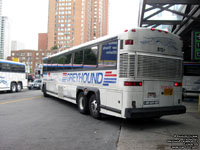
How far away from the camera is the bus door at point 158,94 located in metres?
6.57

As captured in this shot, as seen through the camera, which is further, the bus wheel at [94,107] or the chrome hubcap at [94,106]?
the chrome hubcap at [94,106]

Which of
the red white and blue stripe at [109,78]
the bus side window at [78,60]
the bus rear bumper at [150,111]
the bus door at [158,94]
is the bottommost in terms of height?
the bus rear bumper at [150,111]

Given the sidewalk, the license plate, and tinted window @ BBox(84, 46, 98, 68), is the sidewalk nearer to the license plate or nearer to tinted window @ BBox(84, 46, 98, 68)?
the license plate

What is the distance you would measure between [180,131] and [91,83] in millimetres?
3758

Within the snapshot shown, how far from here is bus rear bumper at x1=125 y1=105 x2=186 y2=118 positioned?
6.14 m

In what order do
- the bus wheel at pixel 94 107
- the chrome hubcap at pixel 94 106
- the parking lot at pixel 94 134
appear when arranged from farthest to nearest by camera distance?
the chrome hubcap at pixel 94 106 < the bus wheel at pixel 94 107 < the parking lot at pixel 94 134

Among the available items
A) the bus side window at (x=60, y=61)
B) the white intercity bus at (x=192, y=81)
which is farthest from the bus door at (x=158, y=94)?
the white intercity bus at (x=192, y=81)

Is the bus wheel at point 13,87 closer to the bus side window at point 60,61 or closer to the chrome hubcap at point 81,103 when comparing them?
the bus side window at point 60,61

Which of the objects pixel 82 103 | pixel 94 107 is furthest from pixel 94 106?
pixel 82 103

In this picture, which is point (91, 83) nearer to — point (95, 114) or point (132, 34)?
point (95, 114)

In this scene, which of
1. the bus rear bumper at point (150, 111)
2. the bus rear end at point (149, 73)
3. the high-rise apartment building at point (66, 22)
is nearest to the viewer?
the bus rear bumper at point (150, 111)

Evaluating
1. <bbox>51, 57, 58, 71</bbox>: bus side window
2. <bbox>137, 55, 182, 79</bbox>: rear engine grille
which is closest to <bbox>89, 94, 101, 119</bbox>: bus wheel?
<bbox>137, 55, 182, 79</bbox>: rear engine grille

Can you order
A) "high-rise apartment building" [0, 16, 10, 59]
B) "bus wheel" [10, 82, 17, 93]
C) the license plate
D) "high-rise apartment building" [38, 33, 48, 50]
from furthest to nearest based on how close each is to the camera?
"high-rise apartment building" [0, 16, 10, 59], "high-rise apartment building" [38, 33, 48, 50], "bus wheel" [10, 82, 17, 93], the license plate

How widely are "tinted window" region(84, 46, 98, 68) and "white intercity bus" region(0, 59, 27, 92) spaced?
13.1m
